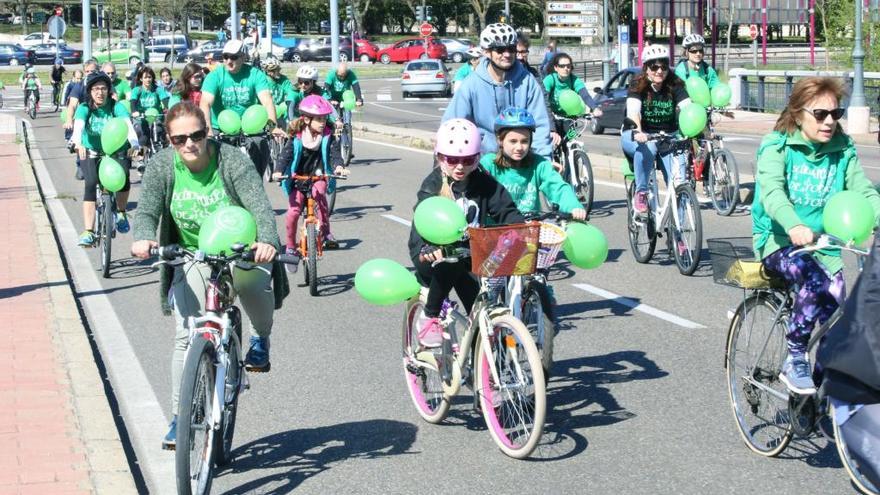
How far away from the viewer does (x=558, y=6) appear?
2293 inches

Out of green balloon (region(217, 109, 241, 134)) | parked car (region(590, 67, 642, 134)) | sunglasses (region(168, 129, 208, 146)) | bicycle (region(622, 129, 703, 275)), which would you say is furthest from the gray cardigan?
parked car (region(590, 67, 642, 134))

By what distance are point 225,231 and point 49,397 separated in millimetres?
2443

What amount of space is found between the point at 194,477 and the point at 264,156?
9624 mm

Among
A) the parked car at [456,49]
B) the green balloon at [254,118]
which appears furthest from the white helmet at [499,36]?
the parked car at [456,49]

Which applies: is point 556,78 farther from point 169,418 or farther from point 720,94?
point 169,418

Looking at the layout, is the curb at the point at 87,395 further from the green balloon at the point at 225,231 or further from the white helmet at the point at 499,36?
the white helmet at the point at 499,36

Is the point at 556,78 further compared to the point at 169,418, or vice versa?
the point at 556,78

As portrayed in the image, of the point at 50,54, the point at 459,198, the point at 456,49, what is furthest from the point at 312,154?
the point at 50,54

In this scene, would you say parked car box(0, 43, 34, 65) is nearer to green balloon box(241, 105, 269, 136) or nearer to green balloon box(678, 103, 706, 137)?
green balloon box(241, 105, 269, 136)

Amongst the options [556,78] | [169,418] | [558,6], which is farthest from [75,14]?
[169,418]

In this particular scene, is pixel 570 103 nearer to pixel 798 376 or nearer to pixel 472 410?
pixel 472 410

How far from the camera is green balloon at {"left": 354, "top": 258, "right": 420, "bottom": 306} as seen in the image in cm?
659

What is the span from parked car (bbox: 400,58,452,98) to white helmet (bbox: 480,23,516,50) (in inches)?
1697

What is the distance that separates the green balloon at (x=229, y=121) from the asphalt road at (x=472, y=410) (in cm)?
170
